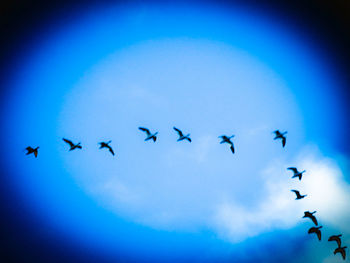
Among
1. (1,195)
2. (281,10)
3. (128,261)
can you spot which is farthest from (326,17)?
(128,261)

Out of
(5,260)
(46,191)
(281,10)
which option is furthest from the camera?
(46,191)

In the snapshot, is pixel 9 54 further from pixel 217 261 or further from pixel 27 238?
pixel 217 261

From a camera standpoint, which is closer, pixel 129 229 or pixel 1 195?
pixel 1 195

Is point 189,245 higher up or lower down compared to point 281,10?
lower down

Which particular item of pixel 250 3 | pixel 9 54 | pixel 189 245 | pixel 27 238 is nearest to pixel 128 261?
pixel 189 245

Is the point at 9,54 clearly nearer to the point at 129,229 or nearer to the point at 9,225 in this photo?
the point at 9,225

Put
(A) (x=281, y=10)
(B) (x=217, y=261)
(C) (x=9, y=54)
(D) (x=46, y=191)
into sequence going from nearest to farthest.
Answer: (A) (x=281, y=10), (C) (x=9, y=54), (D) (x=46, y=191), (B) (x=217, y=261)

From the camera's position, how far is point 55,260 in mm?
52219

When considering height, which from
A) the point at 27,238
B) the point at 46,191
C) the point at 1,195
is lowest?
the point at 27,238

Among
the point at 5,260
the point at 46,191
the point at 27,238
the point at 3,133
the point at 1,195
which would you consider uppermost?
the point at 3,133

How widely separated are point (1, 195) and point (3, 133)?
11.9 meters

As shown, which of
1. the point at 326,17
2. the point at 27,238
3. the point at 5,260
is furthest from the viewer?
the point at 27,238

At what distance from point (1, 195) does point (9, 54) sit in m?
28.3

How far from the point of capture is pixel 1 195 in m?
48.0
